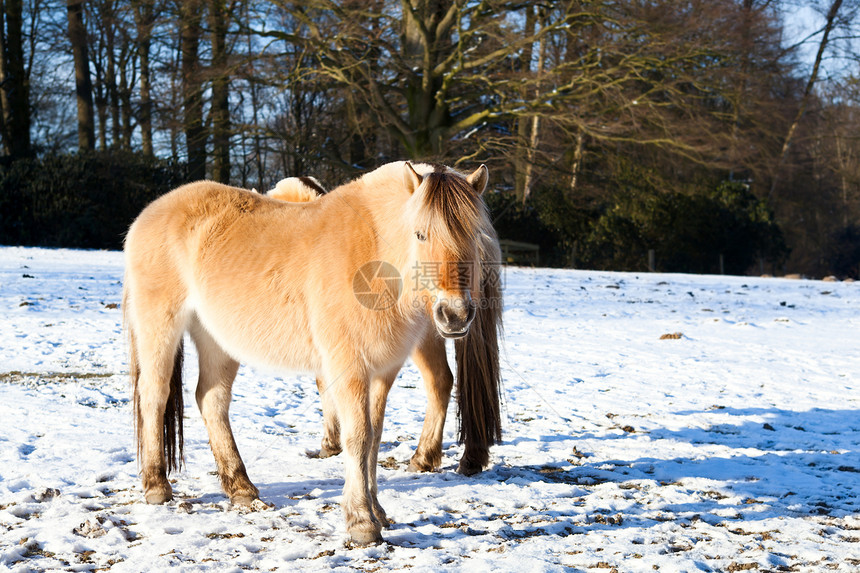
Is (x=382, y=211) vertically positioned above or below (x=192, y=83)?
below

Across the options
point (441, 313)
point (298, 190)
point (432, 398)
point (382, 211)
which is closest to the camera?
point (441, 313)

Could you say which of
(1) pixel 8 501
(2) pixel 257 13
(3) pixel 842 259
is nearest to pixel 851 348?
(1) pixel 8 501

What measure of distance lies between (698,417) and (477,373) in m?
2.36

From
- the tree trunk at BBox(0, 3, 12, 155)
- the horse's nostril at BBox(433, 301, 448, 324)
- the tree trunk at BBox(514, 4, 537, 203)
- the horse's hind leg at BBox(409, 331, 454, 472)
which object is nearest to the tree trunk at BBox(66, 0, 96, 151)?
the tree trunk at BBox(0, 3, 12, 155)

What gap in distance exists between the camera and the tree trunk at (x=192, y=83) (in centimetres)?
1462

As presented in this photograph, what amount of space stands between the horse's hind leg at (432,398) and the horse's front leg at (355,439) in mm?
1044

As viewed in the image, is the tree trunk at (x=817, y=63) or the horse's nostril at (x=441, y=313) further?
the tree trunk at (x=817, y=63)

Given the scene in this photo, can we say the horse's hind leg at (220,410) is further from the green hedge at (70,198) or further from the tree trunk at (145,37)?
the green hedge at (70,198)

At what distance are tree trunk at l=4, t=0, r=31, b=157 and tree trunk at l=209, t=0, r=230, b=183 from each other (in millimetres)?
5739

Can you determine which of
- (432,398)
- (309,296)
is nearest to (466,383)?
(432,398)

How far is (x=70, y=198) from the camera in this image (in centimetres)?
1658

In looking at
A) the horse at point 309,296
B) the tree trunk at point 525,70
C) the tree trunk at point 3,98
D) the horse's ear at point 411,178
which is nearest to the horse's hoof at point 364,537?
the horse at point 309,296

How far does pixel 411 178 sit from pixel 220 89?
13.3 metres

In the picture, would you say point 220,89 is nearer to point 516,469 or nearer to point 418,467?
point 418,467
